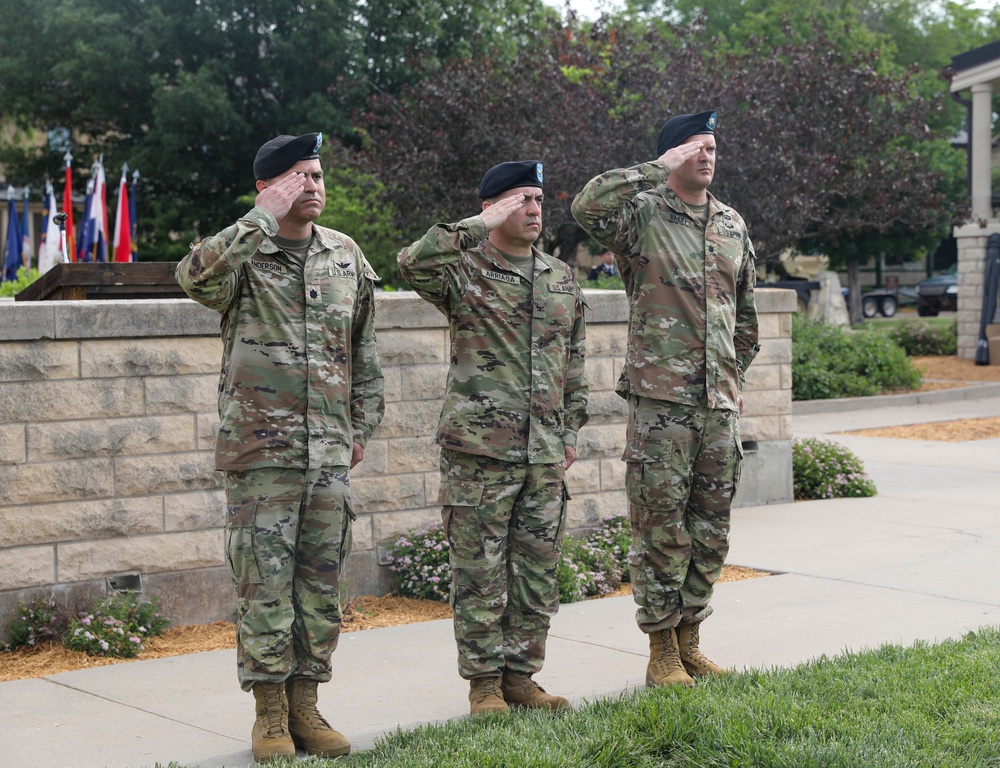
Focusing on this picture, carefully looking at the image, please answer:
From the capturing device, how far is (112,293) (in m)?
7.07

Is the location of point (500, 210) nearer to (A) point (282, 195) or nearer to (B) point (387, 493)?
(A) point (282, 195)

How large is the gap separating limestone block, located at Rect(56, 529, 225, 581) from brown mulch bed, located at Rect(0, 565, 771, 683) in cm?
34

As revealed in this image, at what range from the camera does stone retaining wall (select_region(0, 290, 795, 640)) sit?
20.4 ft

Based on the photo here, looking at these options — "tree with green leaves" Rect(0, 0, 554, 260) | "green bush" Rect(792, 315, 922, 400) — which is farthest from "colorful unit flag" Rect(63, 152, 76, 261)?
"green bush" Rect(792, 315, 922, 400)

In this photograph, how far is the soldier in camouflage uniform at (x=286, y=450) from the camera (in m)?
4.39

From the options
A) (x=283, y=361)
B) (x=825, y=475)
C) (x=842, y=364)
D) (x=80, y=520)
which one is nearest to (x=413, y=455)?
(x=80, y=520)

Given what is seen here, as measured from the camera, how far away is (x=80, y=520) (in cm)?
637

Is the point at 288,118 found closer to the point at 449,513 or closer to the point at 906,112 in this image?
the point at 906,112

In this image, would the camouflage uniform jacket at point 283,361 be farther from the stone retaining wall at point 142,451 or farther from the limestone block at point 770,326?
the limestone block at point 770,326

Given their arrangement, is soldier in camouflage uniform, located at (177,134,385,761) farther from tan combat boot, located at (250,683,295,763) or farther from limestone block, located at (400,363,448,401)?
→ limestone block, located at (400,363,448,401)

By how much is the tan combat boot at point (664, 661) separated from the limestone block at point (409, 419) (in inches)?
A: 98.9

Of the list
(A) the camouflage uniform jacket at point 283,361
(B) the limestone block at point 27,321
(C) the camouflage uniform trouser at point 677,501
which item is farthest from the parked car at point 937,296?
(A) the camouflage uniform jacket at point 283,361

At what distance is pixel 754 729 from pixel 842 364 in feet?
47.4

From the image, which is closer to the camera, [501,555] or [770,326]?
[501,555]
